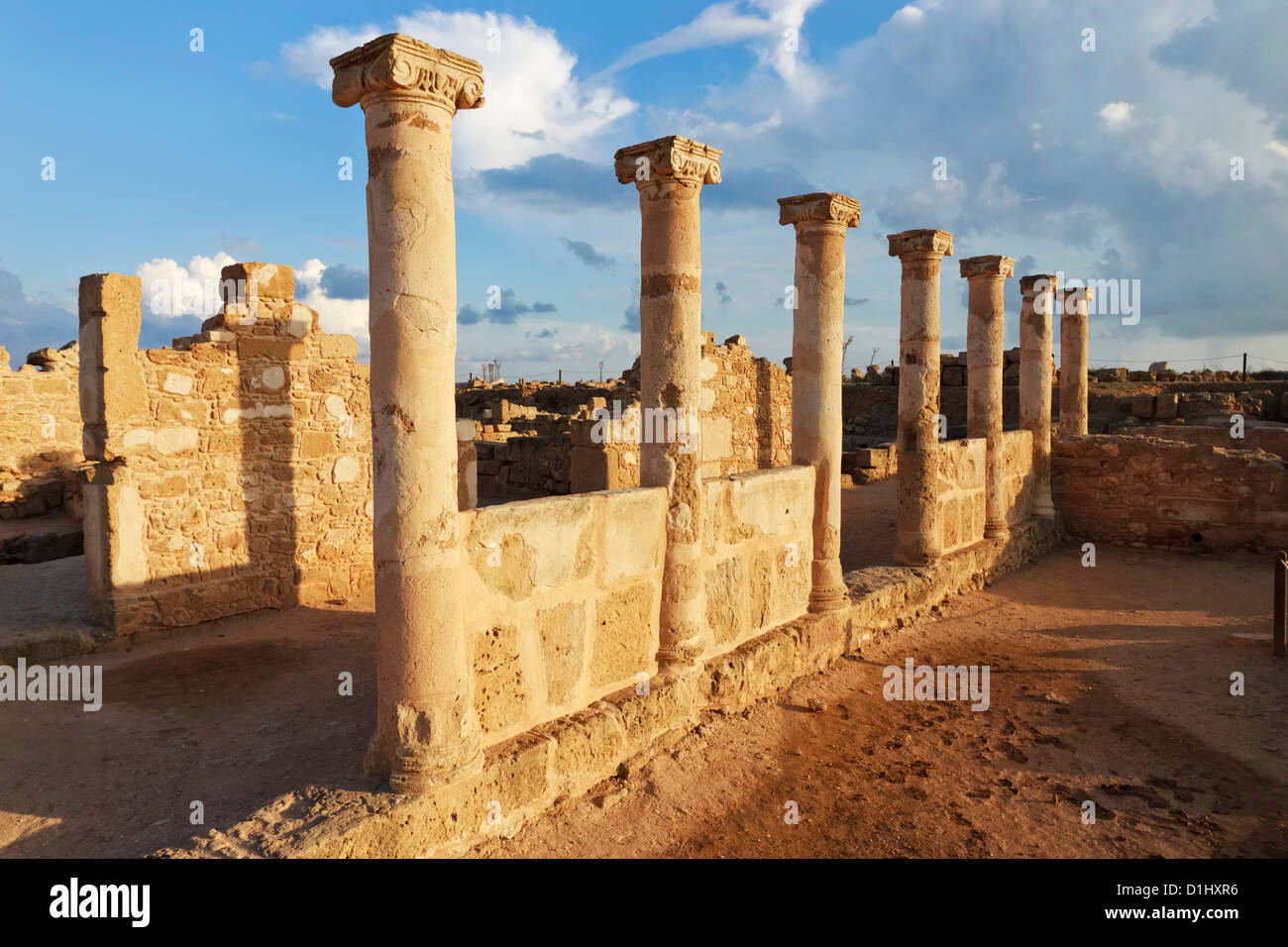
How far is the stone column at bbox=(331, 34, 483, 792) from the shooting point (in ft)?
12.3

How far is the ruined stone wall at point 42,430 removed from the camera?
12672 millimetres

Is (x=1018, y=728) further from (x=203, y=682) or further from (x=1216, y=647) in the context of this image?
(x=203, y=682)

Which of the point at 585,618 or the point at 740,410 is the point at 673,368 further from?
the point at 740,410

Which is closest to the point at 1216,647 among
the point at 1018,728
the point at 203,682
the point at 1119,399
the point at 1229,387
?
the point at 1018,728

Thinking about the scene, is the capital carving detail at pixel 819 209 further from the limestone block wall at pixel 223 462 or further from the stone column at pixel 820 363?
the limestone block wall at pixel 223 462

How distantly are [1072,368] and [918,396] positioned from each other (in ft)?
23.2

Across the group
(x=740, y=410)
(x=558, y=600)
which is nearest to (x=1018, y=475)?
(x=740, y=410)

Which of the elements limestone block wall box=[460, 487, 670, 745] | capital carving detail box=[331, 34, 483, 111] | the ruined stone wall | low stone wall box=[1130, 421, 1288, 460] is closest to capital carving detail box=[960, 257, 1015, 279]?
low stone wall box=[1130, 421, 1288, 460]

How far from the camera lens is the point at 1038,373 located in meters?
12.1

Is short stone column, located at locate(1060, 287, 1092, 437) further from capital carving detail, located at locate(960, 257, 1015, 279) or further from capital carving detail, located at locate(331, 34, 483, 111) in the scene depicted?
capital carving detail, located at locate(331, 34, 483, 111)

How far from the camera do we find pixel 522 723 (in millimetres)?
4574

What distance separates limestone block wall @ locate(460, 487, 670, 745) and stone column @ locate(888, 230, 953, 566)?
4.47 meters

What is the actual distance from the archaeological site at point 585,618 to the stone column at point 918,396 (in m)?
0.03
